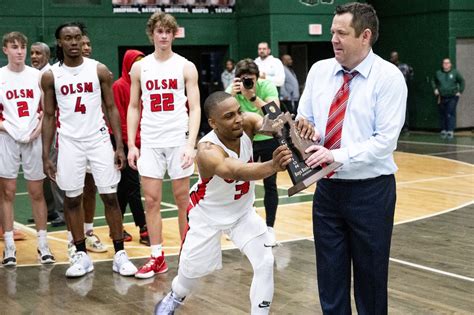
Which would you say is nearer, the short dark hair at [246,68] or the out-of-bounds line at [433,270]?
the out-of-bounds line at [433,270]

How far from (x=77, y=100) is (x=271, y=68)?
882 centimetres

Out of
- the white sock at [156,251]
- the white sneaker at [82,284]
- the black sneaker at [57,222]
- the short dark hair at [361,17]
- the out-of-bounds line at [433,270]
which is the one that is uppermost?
the short dark hair at [361,17]

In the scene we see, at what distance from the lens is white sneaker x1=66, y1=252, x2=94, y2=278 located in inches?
272

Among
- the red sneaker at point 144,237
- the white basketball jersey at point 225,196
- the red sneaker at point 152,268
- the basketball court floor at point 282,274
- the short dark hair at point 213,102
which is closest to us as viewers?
the short dark hair at point 213,102

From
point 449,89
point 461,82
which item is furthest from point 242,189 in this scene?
point 461,82

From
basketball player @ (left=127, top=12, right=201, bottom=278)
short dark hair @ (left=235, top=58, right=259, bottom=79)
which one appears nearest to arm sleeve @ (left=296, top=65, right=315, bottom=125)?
basketball player @ (left=127, top=12, right=201, bottom=278)

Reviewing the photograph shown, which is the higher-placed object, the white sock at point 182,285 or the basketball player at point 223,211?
the basketball player at point 223,211

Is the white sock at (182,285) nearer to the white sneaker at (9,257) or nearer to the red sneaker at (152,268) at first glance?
the red sneaker at (152,268)

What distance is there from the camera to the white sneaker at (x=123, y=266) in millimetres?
6906

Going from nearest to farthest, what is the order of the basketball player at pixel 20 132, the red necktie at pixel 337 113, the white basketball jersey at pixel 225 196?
the red necktie at pixel 337 113 → the white basketball jersey at pixel 225 196 → the basketball player at pixel 20 132

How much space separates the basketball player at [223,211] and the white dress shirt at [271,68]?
396 inches

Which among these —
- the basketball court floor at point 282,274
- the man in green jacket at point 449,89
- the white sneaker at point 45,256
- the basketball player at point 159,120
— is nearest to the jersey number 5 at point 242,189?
the basketball court floor at point 282,274

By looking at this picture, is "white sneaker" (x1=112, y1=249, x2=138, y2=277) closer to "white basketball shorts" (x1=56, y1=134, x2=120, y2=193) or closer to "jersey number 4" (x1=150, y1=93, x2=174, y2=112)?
"white basketball shorts" (x1=56, y1=134, x2=120, y2=193)

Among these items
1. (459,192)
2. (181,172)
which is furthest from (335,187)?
(459,192)
